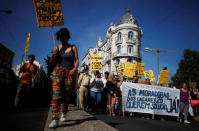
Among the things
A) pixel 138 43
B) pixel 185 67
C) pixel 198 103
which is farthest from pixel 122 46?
pixel 198 103

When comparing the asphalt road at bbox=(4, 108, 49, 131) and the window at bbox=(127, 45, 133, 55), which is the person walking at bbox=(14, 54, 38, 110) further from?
the window at bbox=(127, 45, 133, 55)

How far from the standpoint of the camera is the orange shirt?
14.9ft

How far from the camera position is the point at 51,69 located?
2689mm

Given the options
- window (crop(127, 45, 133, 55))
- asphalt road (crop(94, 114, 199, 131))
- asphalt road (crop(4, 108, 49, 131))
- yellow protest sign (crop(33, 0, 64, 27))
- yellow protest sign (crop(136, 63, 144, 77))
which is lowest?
asphalt road (crop(94, 114, 199, 131))

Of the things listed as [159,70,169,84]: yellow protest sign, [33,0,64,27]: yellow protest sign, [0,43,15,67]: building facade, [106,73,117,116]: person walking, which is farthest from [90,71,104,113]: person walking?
[159,70,169,84]: yellow protest sign

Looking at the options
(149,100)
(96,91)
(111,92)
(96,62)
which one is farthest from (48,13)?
(96,62)

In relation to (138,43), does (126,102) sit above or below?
below

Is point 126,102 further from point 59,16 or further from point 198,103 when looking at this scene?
point 59,16

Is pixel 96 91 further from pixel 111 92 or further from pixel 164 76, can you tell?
pixel 164 76

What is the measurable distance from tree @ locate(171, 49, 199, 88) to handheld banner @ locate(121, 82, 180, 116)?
2521 cm

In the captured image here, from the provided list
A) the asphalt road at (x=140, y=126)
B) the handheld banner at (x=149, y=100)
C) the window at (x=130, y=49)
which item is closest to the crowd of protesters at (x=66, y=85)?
the handheld banner at (x=149, y=100)

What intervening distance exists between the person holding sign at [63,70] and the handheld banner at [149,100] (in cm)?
416

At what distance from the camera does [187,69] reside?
29.4m

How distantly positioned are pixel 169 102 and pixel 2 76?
6394mm
